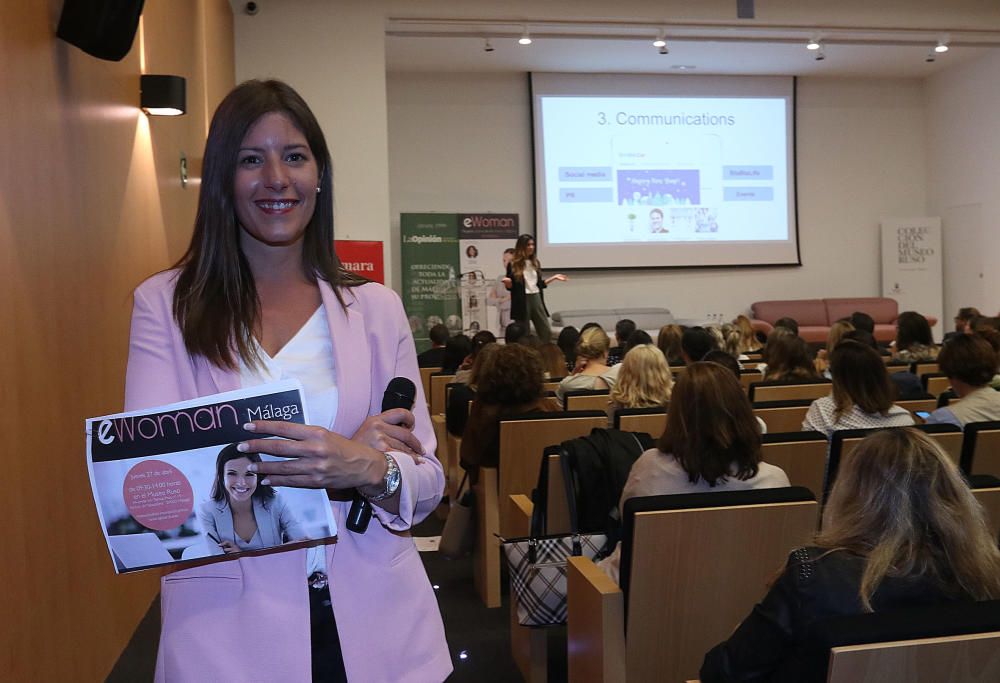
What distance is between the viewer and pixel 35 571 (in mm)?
2850

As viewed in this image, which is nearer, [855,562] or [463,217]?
[855,562]

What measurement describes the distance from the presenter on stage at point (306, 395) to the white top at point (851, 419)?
2.90 meters

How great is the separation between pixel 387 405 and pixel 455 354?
18.0 feet

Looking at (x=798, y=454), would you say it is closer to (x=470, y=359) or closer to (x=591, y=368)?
(x=591, y=368)

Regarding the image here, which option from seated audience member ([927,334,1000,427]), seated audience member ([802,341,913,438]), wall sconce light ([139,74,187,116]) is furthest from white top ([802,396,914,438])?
wall sconce light ([139,74,187,116])

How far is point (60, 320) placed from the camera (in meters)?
3.31

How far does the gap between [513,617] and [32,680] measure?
65.1 inches

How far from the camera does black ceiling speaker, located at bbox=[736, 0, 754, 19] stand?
11367 millimetres

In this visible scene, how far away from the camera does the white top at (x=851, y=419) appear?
3.92 m

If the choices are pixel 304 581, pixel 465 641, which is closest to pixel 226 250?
pixel 304 581

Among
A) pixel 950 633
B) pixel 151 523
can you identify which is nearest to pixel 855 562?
pixel 950 633

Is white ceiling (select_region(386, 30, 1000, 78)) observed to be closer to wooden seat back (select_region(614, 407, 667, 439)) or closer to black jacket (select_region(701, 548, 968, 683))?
wooden seat back (select_region(614, 407, 667, 439))

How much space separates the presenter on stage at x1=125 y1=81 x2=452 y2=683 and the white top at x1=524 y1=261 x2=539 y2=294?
9353 millimetres

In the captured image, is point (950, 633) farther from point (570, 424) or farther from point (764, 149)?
point (764, 149)
